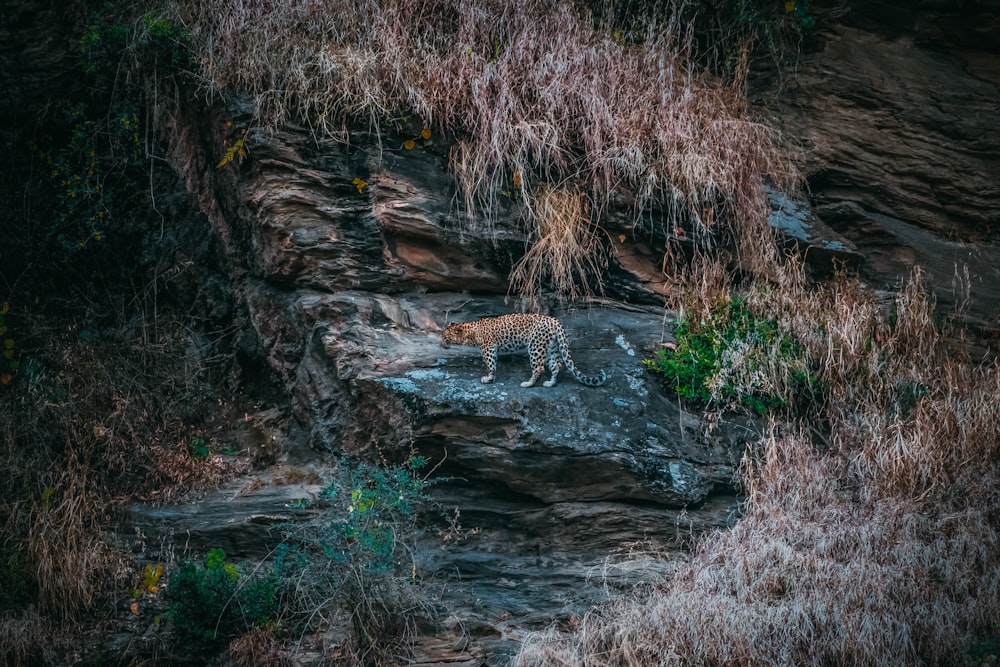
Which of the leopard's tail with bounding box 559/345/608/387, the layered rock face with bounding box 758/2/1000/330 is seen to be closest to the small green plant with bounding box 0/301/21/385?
the leopard's tail with bounding box 559/345/608/387

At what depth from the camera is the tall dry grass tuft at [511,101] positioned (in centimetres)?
841

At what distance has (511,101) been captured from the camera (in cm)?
866

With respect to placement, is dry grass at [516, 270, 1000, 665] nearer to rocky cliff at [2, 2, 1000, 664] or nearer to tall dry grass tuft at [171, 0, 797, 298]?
rocky cliff at [2, 2, 1000, 664]

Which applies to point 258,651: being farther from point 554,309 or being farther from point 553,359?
point 554,309

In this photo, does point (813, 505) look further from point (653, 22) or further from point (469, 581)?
point (653, 22)

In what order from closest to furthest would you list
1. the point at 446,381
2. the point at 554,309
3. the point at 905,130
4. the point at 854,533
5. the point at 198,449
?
the point at 854,533
the point at 446,381
the point at 198,449
the point at 554,309
the point at 905,130

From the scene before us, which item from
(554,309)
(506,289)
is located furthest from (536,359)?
(506,289)

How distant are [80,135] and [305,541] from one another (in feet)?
16.8

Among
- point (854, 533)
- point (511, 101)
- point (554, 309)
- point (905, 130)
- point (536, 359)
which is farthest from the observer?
point (905, 130)

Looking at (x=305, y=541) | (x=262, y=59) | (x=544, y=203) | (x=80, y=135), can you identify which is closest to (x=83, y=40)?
(x=80, y=135)

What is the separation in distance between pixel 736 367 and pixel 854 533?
1.84 meters

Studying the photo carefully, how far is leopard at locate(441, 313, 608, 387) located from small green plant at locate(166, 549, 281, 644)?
2.50 m

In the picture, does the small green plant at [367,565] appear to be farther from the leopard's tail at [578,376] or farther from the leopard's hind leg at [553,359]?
the leopard's tail at [578,376]

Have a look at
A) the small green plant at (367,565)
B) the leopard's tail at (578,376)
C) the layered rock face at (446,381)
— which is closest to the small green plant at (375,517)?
the small green plant at (367,565)
